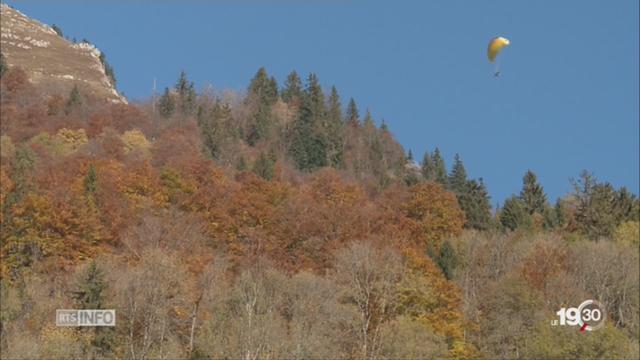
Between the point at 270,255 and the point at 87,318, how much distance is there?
2027 centimetres

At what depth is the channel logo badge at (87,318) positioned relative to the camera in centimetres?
5306

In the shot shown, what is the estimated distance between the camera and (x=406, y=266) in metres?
65.4

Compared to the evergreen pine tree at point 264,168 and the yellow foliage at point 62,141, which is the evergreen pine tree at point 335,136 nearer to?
the evergreen pine tree at point 264,168

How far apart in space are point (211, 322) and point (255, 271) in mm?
9939

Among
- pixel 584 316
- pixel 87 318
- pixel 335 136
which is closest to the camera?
pixel 87 318

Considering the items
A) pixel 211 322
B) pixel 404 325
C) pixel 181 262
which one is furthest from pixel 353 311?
pixel 181 262

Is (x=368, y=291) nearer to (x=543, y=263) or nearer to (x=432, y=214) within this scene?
(x=543, y=263)

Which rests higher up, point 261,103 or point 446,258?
point 261,103

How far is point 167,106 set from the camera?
126688 millimetres

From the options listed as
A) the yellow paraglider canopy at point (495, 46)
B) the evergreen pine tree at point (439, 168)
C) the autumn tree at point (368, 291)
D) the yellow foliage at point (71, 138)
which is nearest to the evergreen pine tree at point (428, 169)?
the evergreen pine tree at point (439, 168)

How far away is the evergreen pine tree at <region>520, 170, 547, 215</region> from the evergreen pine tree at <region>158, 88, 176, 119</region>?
1764 inches

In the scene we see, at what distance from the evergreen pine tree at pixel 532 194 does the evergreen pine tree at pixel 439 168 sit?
1014cm

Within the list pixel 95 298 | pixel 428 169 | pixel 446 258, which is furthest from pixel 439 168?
pixel 95 298

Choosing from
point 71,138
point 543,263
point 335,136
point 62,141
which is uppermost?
point 335,136
